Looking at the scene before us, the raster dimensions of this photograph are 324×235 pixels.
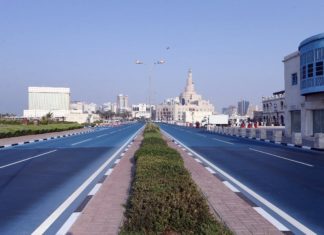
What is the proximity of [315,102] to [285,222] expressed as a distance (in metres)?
32.1

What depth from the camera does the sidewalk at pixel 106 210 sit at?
6.51 meters

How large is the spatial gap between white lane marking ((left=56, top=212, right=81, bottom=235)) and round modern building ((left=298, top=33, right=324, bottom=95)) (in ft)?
98.7

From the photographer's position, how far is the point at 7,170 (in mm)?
15000

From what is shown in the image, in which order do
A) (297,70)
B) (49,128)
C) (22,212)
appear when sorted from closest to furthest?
(22,212) → (297,70) → (49,128)

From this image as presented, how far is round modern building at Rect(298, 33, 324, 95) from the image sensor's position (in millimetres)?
34219

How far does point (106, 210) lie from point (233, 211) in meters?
2.33

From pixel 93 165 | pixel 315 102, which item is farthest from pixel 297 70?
pixel 93 165

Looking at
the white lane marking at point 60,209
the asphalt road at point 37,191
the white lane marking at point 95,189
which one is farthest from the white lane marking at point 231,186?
the white lane marking at point 60,209

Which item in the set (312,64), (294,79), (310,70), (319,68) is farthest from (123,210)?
(294,79)

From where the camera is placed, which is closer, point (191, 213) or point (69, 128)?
point (191, 213)

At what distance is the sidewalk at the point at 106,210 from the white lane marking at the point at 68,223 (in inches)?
2.9

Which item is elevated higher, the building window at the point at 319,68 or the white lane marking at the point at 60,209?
the building window at the point at 319,68

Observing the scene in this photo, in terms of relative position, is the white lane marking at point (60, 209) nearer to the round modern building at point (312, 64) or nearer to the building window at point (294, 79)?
the round modern building at point (312, 64)

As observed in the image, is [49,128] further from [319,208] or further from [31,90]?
[31,90]
